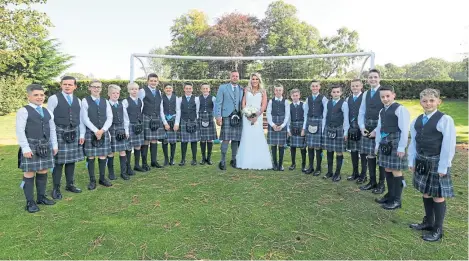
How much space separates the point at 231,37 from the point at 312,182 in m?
23.3

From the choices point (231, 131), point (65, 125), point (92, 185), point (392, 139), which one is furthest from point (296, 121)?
point (65, 125)

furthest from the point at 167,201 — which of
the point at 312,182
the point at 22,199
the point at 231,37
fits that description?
the point at 231,37

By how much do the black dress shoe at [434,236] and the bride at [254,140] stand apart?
3.15m

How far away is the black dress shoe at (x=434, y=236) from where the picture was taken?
3334mm

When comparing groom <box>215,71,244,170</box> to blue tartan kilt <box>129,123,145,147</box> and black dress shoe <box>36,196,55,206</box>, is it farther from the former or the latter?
black dress shoe <box>36,196,55,206</box>

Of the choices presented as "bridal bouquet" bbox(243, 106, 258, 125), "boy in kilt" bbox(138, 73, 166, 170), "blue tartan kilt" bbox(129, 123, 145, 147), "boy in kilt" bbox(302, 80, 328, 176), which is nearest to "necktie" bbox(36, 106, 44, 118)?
"blue tartan kilt" bbox(129, 123, 145, 147)

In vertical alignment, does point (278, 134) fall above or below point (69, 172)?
above

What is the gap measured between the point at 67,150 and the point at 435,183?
460 cm

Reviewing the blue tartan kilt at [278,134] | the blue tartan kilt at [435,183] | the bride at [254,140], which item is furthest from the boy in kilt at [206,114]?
the blue tartan kilt at [435,183]

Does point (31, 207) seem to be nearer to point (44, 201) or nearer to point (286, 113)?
point (44, 201)

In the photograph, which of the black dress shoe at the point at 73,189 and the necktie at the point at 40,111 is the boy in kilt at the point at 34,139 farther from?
Answer: the black dress shoe at the point at 73,189

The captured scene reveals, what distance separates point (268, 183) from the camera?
5234mm

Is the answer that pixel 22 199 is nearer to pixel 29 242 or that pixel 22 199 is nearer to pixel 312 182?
pixel 29 242

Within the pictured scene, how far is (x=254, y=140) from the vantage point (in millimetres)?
6125
